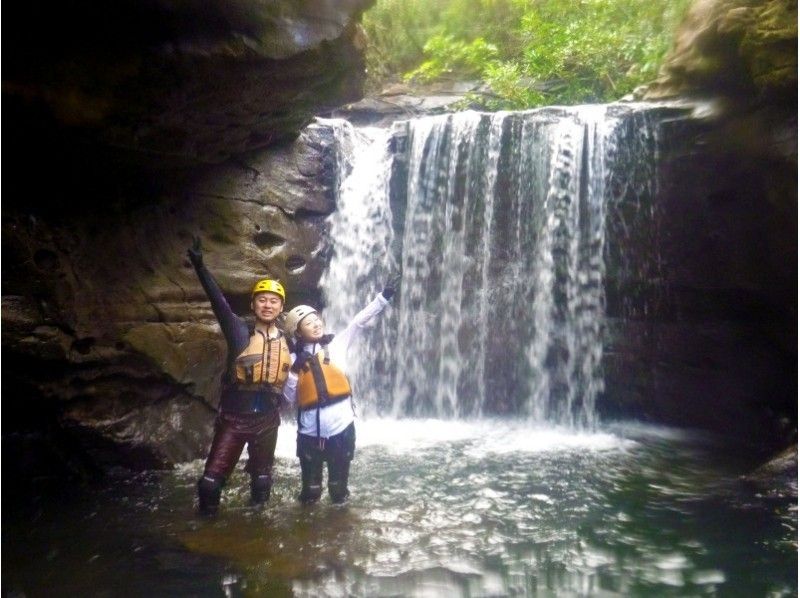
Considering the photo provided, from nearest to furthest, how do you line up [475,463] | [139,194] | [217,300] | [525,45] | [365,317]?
[217,300], [365,317], [475,463], [139,194], [525,45]

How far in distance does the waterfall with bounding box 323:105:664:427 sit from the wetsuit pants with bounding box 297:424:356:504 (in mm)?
4130

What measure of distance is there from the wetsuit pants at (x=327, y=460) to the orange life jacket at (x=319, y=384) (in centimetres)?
27

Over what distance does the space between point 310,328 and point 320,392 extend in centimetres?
48

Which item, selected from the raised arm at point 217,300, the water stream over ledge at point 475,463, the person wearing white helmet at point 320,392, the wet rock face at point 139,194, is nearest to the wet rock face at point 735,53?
the water stream over ledge at point 475,463

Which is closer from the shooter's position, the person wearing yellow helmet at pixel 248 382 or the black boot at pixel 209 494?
the person wearing yellow helmet at pixel 248 382

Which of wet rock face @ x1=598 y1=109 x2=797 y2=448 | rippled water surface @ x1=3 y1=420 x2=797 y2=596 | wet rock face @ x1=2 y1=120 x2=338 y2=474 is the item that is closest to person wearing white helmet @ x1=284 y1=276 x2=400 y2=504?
rippled water surface @ x1=3 y1=420 x2=797 y2=596

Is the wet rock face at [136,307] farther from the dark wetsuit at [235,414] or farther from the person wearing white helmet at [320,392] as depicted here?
the person wearing white helmet at [320,392]

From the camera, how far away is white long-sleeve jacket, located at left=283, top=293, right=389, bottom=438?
179 inches

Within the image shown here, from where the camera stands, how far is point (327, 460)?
4715 mm

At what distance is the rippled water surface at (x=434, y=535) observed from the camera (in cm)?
380

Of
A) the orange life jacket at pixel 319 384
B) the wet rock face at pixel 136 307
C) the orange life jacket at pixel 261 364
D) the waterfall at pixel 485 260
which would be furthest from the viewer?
the waterfall at pixel 485 260

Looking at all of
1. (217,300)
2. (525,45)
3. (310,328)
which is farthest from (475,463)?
(525,45)

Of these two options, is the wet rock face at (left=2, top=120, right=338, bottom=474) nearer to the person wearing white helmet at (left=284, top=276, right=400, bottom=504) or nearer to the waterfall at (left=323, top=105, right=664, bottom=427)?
the waterfall at (left=323, top=105, right=664, bottom=427)

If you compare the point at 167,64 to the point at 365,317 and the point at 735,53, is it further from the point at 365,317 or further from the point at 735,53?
the point at 735,53
